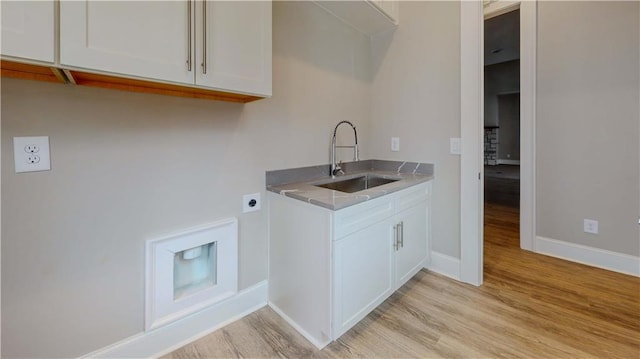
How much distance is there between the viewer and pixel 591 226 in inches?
95.1

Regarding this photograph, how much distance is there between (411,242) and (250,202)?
47.7 inches

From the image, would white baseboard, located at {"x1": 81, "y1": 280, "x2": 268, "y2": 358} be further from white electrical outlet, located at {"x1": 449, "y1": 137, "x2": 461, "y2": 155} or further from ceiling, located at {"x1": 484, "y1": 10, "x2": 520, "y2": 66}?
ceiling, located at {"x1": 484, "y1": 10, "x2": 520, "y2": 66}

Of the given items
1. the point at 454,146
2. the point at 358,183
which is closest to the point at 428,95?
the point at 454,146

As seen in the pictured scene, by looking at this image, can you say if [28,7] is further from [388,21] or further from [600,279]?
[600,279]

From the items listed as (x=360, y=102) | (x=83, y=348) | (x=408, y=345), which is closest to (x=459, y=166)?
(x=360, y=102)

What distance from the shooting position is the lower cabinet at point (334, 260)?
1413mm

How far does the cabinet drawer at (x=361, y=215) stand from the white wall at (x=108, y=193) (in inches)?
25.1

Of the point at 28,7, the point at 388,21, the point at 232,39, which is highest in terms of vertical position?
the point at 388,21

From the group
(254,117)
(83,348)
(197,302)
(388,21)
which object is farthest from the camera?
(388,21)

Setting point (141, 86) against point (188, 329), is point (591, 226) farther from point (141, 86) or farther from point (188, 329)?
point (141, 86)

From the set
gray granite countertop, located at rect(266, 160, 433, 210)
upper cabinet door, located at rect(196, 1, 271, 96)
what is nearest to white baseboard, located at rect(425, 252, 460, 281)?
gray granite countertop, located at rect(266, 160, 433, 210)

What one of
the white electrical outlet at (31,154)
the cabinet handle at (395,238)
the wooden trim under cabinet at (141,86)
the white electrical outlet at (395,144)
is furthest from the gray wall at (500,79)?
the white electrical outlet at (31,154)

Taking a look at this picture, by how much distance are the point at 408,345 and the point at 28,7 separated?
6.75ft

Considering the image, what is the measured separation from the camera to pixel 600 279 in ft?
7.07
